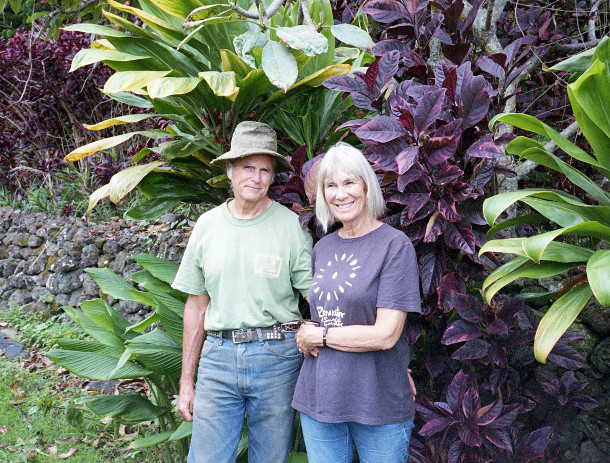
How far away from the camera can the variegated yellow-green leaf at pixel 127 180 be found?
298 cm

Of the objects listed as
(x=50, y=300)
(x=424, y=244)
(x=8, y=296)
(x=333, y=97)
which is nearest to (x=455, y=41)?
(x=333, y=97)

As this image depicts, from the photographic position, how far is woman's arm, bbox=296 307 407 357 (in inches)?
87.4

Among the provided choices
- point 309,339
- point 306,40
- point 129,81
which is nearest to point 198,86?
point 129,81

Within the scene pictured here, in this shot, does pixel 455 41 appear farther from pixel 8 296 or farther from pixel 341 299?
pixel 8 296

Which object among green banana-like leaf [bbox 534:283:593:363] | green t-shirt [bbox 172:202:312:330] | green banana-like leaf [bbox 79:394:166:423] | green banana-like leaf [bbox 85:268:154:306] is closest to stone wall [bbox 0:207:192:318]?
green banana-like leaf [bbox 85:268:154:306]

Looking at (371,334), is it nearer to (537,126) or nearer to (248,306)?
(248,306)

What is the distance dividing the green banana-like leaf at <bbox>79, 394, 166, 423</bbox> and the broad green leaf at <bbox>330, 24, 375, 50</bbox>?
2.28m

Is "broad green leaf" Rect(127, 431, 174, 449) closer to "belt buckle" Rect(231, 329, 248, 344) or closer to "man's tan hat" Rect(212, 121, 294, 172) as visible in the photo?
"belt buckle" Rect(231, 329, 248, 344)

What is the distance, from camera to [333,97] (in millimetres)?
3117

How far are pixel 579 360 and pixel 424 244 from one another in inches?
31.3

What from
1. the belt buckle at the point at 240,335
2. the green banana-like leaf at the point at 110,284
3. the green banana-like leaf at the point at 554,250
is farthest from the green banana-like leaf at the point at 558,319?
the green banana-like leaf at the point at 110,284

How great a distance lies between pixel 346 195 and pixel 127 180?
1264 millimetres

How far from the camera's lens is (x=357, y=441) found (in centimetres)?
237

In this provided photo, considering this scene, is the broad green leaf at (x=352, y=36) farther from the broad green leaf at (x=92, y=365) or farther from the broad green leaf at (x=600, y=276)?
the broad green leaf at (x=92, y=365)
